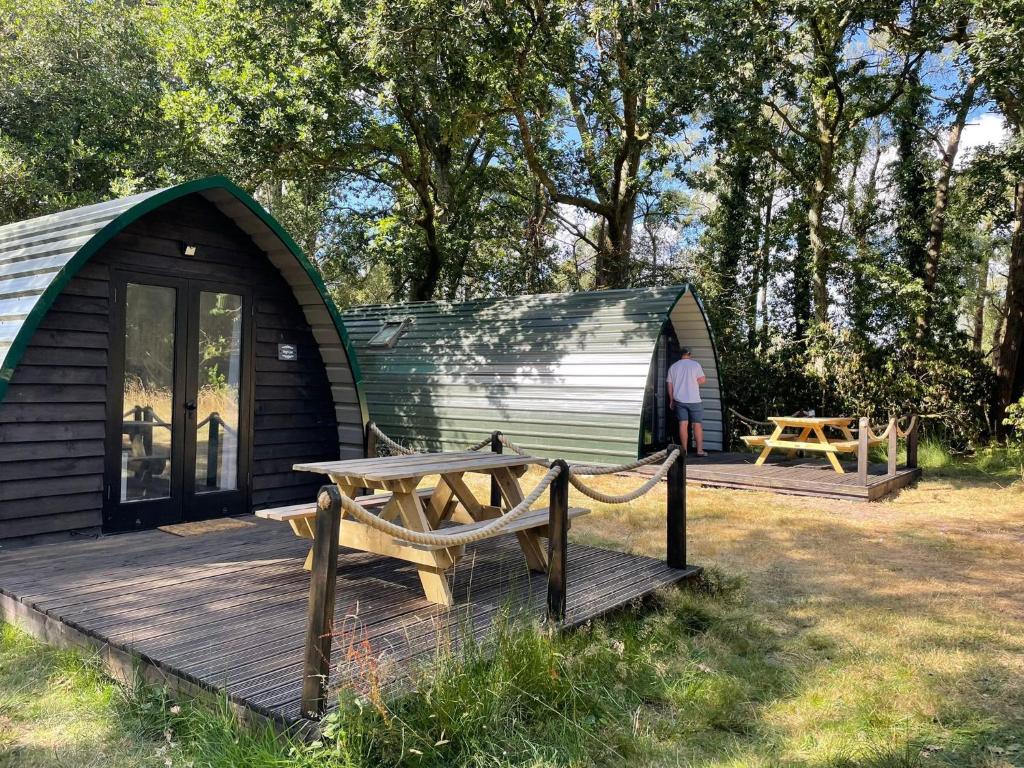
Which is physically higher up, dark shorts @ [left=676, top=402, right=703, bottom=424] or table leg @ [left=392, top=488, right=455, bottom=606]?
dark shorts @ [left=676, top=402, right=703, bottom=424]

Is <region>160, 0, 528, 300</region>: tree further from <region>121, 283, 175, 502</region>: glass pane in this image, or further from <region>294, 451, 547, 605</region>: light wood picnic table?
<region>294, 451, 547, 605</region>: light wood picnic table

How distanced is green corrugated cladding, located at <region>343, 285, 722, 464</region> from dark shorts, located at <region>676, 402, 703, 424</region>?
1.21m

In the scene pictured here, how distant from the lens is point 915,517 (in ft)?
29.3

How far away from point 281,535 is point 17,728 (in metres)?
3.19

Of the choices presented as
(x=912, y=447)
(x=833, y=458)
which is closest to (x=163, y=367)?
(x=833, y=458)

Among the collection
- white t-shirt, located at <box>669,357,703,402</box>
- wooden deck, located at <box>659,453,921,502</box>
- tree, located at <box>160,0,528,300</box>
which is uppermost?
tree, located at <box>160,0,528,300</box>

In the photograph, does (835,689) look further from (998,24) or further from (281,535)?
(998,24)

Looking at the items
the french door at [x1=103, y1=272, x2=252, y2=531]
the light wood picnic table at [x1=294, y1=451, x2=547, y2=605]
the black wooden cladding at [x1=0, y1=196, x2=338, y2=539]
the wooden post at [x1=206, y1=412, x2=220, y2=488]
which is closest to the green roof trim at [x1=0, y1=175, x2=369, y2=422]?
the black wooden cladding at [x1=0, y1=196, x2=338, y2=539]

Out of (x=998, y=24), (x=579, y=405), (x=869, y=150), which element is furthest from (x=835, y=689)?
(x=869, y=150)

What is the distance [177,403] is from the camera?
6.93 m

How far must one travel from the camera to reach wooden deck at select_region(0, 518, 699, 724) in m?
3.61

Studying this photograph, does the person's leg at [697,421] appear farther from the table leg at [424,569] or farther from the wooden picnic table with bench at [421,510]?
the table leg at [424,569]

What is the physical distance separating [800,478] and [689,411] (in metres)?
2.68

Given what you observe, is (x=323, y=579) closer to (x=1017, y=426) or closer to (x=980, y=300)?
(x=1017, y=426)
